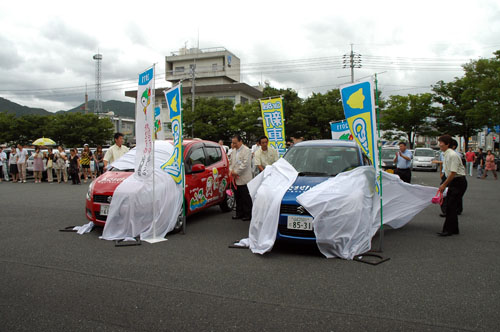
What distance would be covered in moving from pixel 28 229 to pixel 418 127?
40418 millimetres

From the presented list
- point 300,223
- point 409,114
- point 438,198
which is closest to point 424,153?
point 409,114

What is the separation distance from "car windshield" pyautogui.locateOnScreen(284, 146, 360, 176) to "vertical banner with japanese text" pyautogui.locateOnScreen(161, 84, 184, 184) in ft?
6.31

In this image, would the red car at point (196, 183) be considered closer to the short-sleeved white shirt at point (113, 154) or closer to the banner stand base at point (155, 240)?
the banner stand base at point (155, 240)

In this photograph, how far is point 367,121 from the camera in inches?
219

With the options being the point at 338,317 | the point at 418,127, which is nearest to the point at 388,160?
the point at 338,317

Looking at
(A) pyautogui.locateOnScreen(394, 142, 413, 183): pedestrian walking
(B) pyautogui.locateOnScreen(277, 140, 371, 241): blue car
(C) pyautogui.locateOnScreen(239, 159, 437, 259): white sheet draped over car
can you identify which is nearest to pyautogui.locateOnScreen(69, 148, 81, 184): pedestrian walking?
(B) pyautogui.locateOnScreen(277, 140, 371, 241): blue car

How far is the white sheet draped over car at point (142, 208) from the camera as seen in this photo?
610 centimetres

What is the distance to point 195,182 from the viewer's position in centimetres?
727

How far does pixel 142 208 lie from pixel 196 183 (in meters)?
1.38

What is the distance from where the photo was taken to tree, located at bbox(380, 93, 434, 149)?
38812 mm

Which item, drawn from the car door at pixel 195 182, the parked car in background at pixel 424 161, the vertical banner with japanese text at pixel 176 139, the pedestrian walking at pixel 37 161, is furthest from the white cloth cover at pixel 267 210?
the parked car in background at pixel 424 161

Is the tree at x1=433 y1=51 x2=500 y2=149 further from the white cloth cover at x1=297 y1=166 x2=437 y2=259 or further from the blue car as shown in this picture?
the white cloth cover at x1=297 y1=166 x2=437 y2=259

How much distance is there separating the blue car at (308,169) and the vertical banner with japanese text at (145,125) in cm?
245

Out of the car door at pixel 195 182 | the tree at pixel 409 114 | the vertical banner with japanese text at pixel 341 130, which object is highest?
the tree at pixel 409 114
